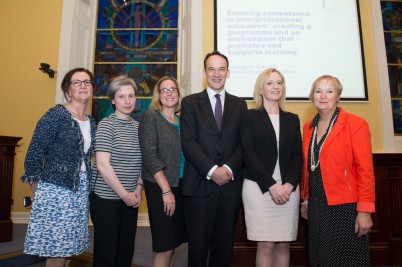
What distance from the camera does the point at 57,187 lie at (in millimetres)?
1558

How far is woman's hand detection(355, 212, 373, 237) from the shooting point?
152 cm

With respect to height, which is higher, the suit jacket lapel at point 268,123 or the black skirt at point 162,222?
the suit jacket lapel at point 268,123

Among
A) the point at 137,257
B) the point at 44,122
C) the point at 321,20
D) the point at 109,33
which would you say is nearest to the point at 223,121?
the point at 44,122

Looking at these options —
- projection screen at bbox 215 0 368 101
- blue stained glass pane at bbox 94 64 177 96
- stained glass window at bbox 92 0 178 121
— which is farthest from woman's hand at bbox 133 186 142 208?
blue stained glass pane at bbox 94 64 177 96

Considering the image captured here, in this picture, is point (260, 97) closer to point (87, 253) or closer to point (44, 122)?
point (44, 122)

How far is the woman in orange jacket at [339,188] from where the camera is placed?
154cm

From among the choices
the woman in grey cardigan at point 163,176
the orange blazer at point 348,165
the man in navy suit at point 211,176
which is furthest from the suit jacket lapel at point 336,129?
the woman in grey cardigan at point 163,176

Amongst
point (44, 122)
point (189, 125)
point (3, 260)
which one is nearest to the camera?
point (44, 122)

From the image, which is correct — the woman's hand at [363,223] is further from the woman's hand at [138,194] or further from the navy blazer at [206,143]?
the woman's hand at [138,194]

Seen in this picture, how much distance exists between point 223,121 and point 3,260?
7.08ft

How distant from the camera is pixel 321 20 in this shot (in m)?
3.91

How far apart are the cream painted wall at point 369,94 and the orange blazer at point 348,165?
2171 mm

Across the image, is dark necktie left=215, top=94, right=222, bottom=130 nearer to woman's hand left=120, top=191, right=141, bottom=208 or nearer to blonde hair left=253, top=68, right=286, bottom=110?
blonde hair left=253, top=68, right=286, bottom=110

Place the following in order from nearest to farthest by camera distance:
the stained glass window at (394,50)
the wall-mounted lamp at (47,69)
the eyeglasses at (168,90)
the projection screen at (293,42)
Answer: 1. the eyeglasses at (168,90)
2. the projection screen at (293,42)
3. the wall-mounted lamp at (47,69)
4. the stained glass window at (394,50)
